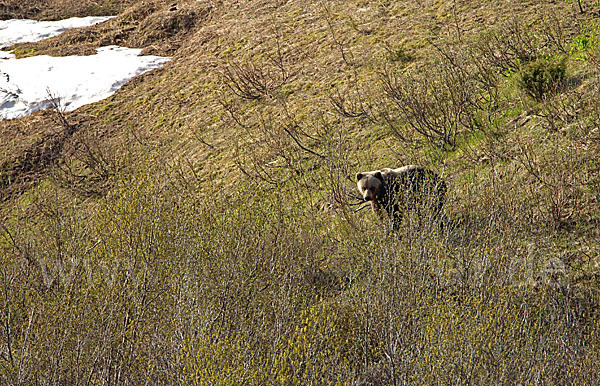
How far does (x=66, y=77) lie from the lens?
22562 mm

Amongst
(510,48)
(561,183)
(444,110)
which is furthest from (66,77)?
(561,183)

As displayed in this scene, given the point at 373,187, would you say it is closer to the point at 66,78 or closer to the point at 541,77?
the point at 541,77

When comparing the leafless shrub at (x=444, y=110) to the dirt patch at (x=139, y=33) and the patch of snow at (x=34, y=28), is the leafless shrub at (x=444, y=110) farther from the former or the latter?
the patch of snow at (x=34, y=28)

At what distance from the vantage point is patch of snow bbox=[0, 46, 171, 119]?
840 inches

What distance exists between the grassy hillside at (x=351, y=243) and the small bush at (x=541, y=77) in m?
0.08

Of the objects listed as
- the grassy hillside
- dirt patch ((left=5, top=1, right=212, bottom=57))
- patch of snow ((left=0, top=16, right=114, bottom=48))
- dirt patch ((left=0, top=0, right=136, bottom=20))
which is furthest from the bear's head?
dirt patch ((left=0, top=0, right=136, bottom=20))

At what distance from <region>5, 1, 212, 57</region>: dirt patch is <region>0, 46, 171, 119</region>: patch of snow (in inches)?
30.0

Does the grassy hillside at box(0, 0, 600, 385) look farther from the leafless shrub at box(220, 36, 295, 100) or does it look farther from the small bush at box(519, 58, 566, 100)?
the leafless shrub at box(220, 36, 295, 100)

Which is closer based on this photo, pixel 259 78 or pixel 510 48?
pixel 510 48

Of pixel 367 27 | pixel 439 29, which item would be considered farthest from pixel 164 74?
pixel 439 29

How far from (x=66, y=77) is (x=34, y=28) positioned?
354 inches

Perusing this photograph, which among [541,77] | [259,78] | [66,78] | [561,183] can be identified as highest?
[541,77]

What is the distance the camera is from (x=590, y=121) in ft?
28.1

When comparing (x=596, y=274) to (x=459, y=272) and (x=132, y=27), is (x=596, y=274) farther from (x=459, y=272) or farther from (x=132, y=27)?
(x=132, y=27)
